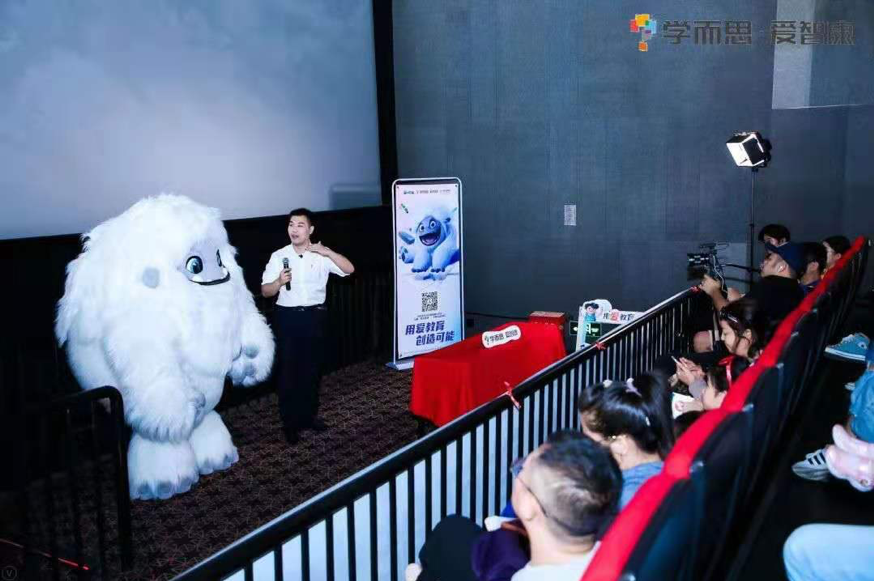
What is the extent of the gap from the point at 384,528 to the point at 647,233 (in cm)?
580

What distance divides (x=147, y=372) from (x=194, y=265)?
22.9 inches

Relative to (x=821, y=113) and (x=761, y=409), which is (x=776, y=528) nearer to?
(x=761, y=409)

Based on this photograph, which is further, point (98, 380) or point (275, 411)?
point (275, 411)

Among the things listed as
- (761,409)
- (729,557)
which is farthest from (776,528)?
(761,409)

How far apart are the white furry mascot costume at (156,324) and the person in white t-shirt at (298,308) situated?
67cm

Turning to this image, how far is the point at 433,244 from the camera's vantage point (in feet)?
22.5

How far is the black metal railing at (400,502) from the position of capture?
1.82 metres

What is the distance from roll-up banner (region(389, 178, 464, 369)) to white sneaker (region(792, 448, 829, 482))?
3983 mm

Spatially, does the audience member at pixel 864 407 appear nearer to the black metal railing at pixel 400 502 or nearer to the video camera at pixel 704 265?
the black metal railing at pixel 400 502

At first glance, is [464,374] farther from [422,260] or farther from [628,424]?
[422,260]

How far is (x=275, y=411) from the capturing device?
5711 millimetres

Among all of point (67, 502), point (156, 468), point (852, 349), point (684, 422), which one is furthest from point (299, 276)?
point (852, 349)

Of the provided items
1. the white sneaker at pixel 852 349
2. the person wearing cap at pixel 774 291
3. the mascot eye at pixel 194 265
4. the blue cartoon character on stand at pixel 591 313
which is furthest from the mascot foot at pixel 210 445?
the white sneaker at pixel 852 349

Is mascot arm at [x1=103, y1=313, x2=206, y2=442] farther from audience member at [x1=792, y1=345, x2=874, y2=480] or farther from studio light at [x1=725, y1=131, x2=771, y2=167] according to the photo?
studio light at [x1=725, y1=131, x2=771, y2=167]
